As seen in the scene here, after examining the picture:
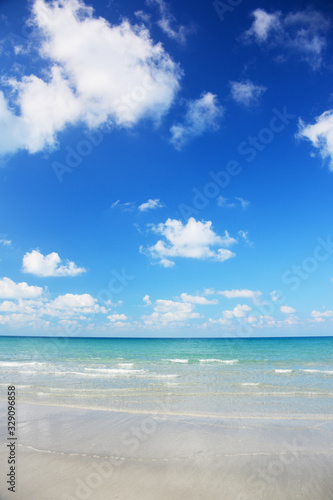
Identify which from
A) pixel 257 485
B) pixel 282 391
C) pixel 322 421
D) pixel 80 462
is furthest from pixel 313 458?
pixel 282 391

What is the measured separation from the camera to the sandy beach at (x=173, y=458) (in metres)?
5.26

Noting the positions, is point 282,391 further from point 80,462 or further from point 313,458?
point 80,462

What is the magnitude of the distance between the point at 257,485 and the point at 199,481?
42.4 inches

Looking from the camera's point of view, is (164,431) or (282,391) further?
(282,391)

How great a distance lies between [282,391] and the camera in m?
14.6

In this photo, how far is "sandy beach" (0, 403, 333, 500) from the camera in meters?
5.26

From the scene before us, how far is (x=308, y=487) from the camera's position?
539cm

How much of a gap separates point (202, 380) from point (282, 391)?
204 inches

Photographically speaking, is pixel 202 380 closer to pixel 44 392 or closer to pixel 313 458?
pixel 44 392

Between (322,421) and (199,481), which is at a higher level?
(199,481)

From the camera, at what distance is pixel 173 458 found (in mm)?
6559

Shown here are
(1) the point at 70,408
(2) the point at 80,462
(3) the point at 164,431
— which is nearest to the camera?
(2) the point at 80,462

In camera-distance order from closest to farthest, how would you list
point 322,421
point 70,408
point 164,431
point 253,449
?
point 253,449 < point 164,431 < point 322,421 < point 70,408

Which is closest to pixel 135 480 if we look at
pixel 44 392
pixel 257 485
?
pixel 257 485
